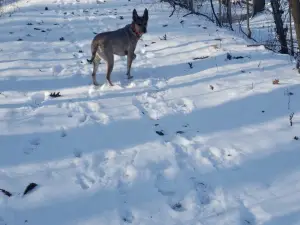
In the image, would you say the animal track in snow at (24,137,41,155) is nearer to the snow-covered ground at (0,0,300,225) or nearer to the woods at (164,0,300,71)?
the snow-covered ground at (0,0,300,225)

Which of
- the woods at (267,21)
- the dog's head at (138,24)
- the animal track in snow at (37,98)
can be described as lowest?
the animal track in snow at (37,98)

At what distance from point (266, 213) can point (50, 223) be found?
229 centimetres

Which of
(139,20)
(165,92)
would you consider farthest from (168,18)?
→ (165,92)

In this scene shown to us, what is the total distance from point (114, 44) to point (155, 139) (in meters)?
3.07

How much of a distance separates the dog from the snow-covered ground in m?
0.41

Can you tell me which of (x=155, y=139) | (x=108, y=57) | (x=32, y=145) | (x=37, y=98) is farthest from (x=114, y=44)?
(x=32, y=145)

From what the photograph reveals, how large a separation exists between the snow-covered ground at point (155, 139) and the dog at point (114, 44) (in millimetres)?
407

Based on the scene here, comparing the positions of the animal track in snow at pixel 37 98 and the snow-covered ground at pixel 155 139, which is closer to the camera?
the snow-covered ground at pixel 155 139

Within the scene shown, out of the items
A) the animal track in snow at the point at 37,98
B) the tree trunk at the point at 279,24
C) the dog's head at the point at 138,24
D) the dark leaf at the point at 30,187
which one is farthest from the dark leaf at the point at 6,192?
the tree trunk at the point at 279,24

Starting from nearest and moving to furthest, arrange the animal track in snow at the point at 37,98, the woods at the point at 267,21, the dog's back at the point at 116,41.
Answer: the animal track in snow at the point at 37,98, the dog's back at the point at 116,41, the woods at the point at 267,21

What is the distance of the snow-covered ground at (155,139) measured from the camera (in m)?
4.12

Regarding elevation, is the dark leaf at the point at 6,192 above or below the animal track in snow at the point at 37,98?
below

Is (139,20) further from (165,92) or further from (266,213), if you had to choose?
(266,213)

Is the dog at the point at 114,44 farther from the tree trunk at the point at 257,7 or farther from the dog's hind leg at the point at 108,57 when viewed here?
the tree trunk at the point at 257,7
